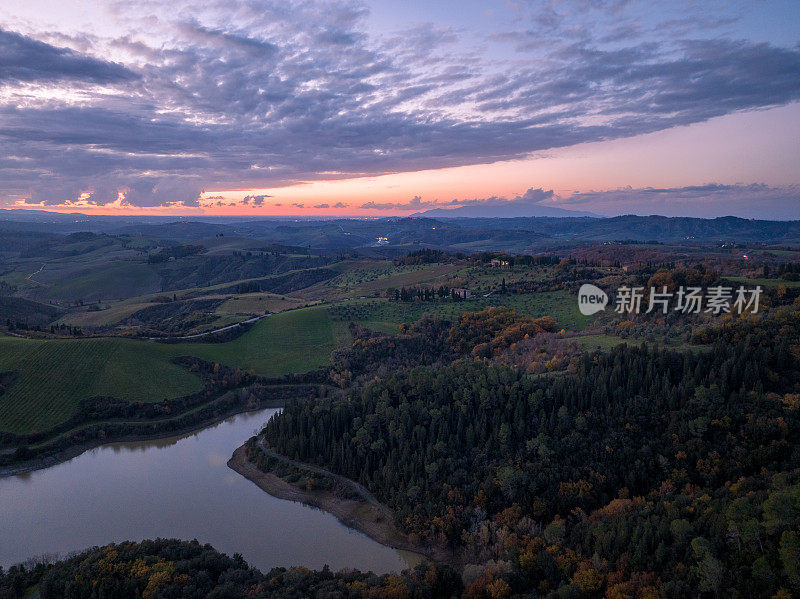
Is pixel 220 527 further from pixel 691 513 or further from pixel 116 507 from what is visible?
pixel 691 513

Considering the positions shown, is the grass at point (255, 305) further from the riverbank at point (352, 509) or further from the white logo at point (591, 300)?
the riverbank at point (352, 509)

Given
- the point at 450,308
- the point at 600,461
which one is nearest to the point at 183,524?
the point at 600,461

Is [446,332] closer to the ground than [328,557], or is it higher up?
higher up

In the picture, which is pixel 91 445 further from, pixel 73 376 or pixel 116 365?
pixel 116 365

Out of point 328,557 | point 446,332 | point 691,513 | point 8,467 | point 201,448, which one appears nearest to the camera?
point 691,513

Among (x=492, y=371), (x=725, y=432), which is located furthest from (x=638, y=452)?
(x=492, y=371)

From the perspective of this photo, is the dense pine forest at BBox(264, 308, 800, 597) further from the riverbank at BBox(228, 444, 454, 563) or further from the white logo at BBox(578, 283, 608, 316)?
the white logo at BBox(578, 283, 608, 316)
